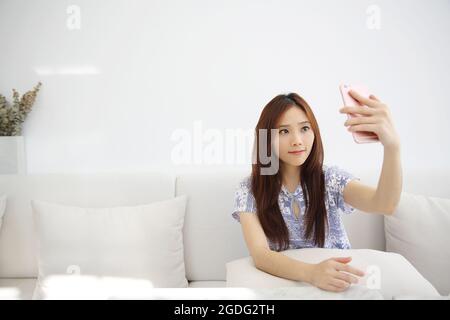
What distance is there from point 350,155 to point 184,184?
2.43 ft

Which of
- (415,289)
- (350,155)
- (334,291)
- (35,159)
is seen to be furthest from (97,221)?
(350,155)

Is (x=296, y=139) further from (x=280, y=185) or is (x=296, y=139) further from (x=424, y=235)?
(x=424, y=235)

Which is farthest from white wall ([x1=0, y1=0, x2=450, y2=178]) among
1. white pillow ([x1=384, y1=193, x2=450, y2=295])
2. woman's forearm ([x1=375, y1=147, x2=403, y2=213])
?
woman's forearm ([x1=375, y1=147, x2=403, y2=213])

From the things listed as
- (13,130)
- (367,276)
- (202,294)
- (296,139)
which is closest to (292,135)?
(296,139)

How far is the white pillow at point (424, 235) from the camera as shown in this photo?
111cm

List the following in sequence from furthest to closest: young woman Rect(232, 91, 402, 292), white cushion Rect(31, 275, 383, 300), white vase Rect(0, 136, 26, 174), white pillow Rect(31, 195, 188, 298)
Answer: white vase Rect(0, 136, 26, 174)
white pillow Rect(31, 195, 188, 298)
young woman Rect(232, 91, 402, 292)
white cushion Rect(31, 275, 383, 300)

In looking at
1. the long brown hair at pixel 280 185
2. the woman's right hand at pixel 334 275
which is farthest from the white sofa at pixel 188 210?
the woman's right hand at pixel 334 275

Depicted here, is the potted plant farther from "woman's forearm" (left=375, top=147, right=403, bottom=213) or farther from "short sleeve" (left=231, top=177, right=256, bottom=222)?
"woman's forearm" (left=375, top=147, right=403, bottom=213)

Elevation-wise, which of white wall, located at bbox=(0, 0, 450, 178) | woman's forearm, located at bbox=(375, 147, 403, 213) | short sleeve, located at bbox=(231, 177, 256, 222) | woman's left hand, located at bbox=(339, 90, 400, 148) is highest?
white wall, located at bbox=(0, 0, 450, 178)

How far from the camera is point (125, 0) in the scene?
1.49 meters

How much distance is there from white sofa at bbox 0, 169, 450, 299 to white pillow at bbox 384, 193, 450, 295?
8cm

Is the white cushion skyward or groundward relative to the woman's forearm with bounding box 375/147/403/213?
groundward

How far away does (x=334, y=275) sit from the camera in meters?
0.68

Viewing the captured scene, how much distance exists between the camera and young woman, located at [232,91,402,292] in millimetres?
942
